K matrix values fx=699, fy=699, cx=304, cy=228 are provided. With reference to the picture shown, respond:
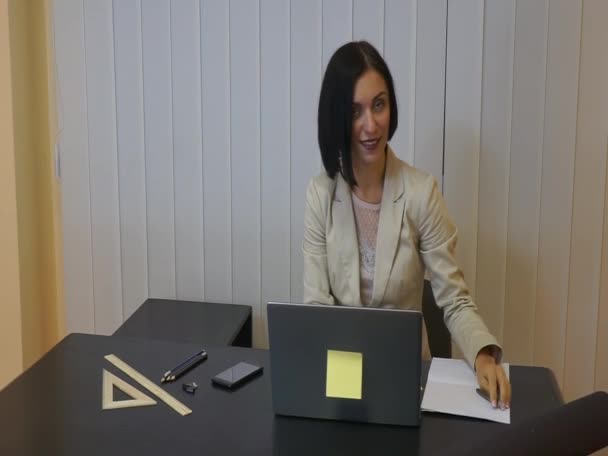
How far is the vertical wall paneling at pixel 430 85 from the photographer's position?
2379mm

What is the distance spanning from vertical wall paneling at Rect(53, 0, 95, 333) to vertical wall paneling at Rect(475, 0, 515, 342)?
149cm

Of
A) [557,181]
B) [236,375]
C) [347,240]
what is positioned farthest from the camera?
[557,181]

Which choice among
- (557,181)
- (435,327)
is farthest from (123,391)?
(557,181)

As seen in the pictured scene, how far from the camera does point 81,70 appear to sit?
2652 mm

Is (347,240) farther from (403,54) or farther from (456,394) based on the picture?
(403,54)

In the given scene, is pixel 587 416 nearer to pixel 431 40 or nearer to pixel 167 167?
pixel 431 40

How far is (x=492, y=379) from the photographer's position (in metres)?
1.42

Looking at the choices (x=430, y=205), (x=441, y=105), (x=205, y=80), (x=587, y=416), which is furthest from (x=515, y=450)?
(x=205, y=80)

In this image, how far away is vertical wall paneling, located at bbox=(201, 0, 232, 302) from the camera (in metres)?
2.53

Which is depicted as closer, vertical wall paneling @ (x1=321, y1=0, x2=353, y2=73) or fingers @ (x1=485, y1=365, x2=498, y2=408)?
fingers @ (x1=485, y1=365, x2=498, y2=408)

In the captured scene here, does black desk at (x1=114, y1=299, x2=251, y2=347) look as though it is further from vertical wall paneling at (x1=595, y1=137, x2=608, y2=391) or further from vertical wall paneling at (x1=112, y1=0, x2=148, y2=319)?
vertical wall paneling at (x1=595, y1=137, x2=608, y2=391)

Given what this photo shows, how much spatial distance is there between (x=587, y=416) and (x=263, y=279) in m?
2.22

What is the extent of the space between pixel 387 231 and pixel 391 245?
0.04m

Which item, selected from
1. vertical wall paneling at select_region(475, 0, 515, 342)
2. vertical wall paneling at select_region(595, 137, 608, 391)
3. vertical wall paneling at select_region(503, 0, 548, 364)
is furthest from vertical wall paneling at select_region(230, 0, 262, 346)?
vertical wall paneling at select_region(595, 137, 608, 391)
